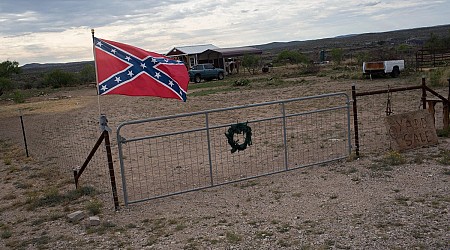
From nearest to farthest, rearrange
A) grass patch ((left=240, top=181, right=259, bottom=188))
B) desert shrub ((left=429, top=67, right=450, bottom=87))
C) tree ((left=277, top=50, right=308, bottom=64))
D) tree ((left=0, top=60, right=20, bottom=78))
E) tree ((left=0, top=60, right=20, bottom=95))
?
grass patch ((left=240, top=181, right=259, bottom=188)) → desert shrub ((left=429, top=67, right=450, bottom=87)) → tree ((left=0, top=60, right=20, bottom=95)) → tree ((left=0, top=60, right=20, bottom=78)) → tree ((left=277, top=50, right=308, bottom=64))

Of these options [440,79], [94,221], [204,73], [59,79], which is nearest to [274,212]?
[94,221]

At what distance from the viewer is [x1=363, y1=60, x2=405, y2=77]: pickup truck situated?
2742 cm

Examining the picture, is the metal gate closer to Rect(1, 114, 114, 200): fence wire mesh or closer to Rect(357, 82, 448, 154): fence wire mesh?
Rect(357, 82, 448, 154): fence wire mesh

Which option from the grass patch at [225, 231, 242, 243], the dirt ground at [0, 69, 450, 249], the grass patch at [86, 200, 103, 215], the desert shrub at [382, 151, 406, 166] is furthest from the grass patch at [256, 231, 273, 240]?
the desert shrub at [382, 151, 406, 166]

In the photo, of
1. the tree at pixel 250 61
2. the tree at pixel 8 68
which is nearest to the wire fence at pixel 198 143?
the tree at pixel 8 68

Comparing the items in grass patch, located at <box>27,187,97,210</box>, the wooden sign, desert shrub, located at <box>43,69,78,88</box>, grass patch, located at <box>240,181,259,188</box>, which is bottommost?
grass patch, located at <box>240,181,259,188</box>

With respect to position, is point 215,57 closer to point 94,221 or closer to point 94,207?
point 94,207

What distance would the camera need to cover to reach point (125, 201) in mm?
7188

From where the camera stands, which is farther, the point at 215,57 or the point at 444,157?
the point at 215,57

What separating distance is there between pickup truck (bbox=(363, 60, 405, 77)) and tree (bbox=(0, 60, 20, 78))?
3321 centimetres

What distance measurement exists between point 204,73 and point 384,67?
1816 centimetres

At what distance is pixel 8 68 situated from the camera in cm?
4491

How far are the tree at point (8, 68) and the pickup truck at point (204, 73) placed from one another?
690 inches

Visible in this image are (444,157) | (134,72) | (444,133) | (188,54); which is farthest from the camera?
(188,54)
